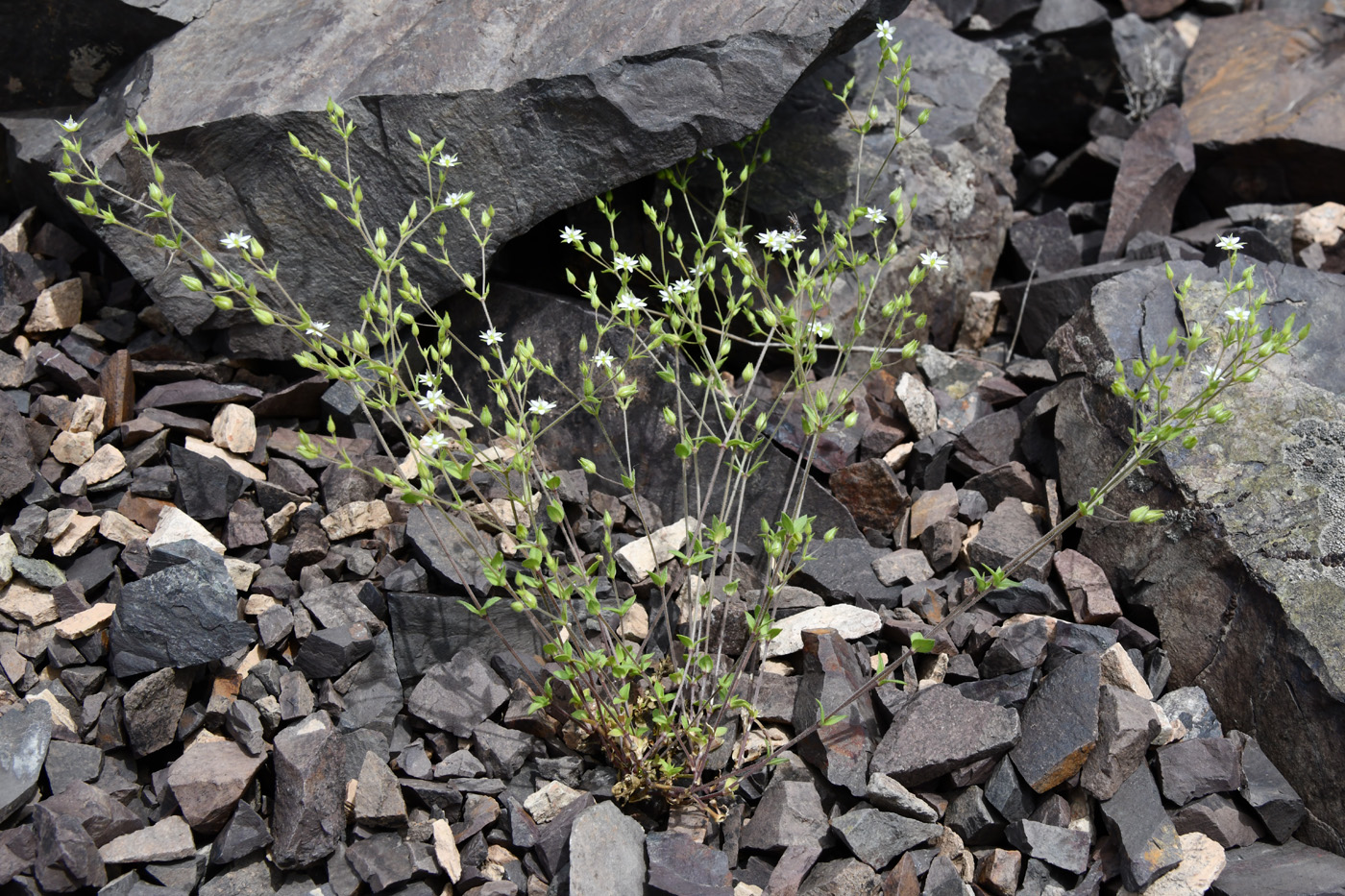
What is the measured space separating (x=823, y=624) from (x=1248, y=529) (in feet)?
4.26

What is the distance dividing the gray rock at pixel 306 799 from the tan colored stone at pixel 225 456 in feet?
3.59

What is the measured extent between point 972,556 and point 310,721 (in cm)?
209

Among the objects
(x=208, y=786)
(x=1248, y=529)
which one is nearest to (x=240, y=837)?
(x=208, y=786)

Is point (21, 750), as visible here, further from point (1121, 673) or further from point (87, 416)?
point (1121, 673)

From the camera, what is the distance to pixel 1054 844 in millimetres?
2646

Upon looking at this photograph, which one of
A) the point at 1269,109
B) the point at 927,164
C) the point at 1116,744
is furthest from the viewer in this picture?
the point at 1269,109

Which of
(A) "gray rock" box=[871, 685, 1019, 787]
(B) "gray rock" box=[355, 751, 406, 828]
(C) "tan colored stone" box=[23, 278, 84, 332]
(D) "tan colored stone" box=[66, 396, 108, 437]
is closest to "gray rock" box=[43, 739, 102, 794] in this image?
(B) "gray rock" box=[355, 751, 406, 828]

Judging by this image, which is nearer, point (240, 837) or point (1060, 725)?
point (240, 837)

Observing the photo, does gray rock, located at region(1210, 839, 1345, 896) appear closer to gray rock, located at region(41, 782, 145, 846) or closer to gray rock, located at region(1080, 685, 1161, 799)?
gray rock, located at region(1080, 685, 1161, 799)

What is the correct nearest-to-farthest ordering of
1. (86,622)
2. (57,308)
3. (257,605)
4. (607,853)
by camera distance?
1. (607,853)
2. (86,622)
3. (257,605)
4. (57,308)

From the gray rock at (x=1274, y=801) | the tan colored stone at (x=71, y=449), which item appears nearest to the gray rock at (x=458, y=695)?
the tan colored stone at (x=71, y=449)

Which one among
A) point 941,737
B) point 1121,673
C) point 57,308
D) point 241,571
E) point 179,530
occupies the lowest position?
point 1121,673

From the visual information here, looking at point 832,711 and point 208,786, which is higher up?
point 208,786

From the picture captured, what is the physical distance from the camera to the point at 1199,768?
2801 millimetres
